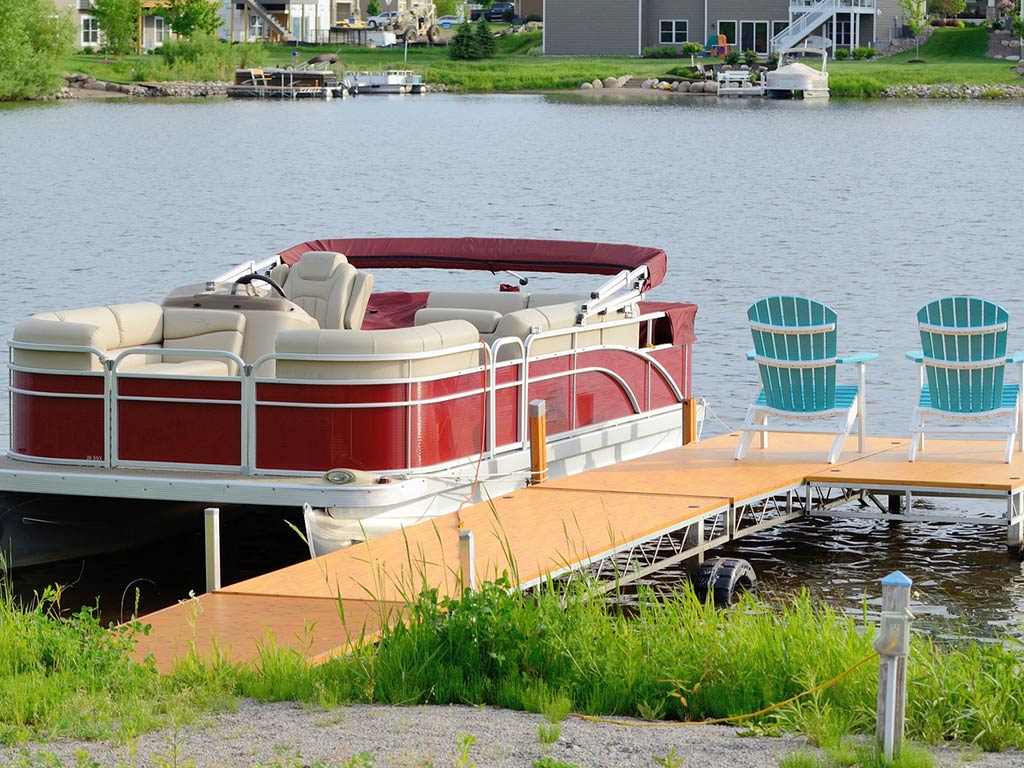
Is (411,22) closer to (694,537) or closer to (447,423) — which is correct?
(447,423)

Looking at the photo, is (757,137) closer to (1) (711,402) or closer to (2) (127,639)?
(1) (711,402)

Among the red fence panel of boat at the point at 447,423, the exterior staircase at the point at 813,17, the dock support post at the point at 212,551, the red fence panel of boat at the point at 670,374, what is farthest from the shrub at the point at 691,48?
the dock support post at the point at 212,551

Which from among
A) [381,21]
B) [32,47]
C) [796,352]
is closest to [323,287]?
[796,352]

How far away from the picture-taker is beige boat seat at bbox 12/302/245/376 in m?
11.4

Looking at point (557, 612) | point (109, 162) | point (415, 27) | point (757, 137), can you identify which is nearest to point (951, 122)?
point (757, 137)

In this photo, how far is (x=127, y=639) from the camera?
7.76 metres

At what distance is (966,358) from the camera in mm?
12242

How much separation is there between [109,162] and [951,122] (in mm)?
38334

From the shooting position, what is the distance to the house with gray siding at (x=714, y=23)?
98688mm

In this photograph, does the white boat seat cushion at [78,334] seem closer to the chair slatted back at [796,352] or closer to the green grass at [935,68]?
the chair slatted back at [796,352]

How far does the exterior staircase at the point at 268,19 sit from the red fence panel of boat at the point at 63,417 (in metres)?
116

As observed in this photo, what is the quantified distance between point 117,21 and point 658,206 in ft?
→ 223

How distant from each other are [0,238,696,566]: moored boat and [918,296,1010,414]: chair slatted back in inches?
103

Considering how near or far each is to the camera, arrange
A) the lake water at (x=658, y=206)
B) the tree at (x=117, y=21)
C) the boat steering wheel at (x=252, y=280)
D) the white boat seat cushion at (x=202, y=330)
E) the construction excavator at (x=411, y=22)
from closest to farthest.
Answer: the white boat seat cushion at (x=202, y=330) → the boat steering wheel at (x=252, y=280) → the lake water at (x=658, y=206) → the tree at (x=117, y=21) → the construction excavator at (x=411, y=22)
